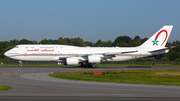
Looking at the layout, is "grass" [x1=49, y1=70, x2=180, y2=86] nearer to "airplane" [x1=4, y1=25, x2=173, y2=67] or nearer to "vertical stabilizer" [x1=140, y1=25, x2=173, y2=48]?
"airplane" [x1=4, y1=25, x2=173, y2=67]

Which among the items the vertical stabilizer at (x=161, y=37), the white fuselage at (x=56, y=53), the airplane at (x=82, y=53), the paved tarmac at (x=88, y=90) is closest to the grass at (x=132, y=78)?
the paved tarmac at (x=88, y=90)

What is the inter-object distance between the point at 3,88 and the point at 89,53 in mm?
32471

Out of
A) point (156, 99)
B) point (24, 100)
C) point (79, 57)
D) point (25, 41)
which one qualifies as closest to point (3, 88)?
point (24, 100)

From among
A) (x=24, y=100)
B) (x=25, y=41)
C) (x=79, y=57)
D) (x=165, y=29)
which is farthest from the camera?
(x=25, y=41)

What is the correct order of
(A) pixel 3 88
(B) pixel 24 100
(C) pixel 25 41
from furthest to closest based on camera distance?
(C) pixel 25 41 < (A) pixel 3 88 < (B) pixel 24 100

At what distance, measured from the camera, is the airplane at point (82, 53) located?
46.0 m

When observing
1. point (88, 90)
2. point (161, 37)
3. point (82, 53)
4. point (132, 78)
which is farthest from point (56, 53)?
point (88, 90)

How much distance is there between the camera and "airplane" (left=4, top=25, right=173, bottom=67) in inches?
1810

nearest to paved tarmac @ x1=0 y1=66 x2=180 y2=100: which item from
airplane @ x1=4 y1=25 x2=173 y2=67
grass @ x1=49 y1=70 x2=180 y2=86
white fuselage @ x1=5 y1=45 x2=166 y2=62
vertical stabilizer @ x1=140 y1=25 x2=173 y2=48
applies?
grass @ x1=49 y1=70 x2=180 y2=86

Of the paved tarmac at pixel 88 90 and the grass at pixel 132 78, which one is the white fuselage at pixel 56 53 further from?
the paved tarmac at pixel 88 90

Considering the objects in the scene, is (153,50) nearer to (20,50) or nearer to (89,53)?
(89,53)

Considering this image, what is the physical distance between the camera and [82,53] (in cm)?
4775

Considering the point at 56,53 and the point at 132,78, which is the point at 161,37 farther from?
the point at 132,78

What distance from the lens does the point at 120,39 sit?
149500mm
